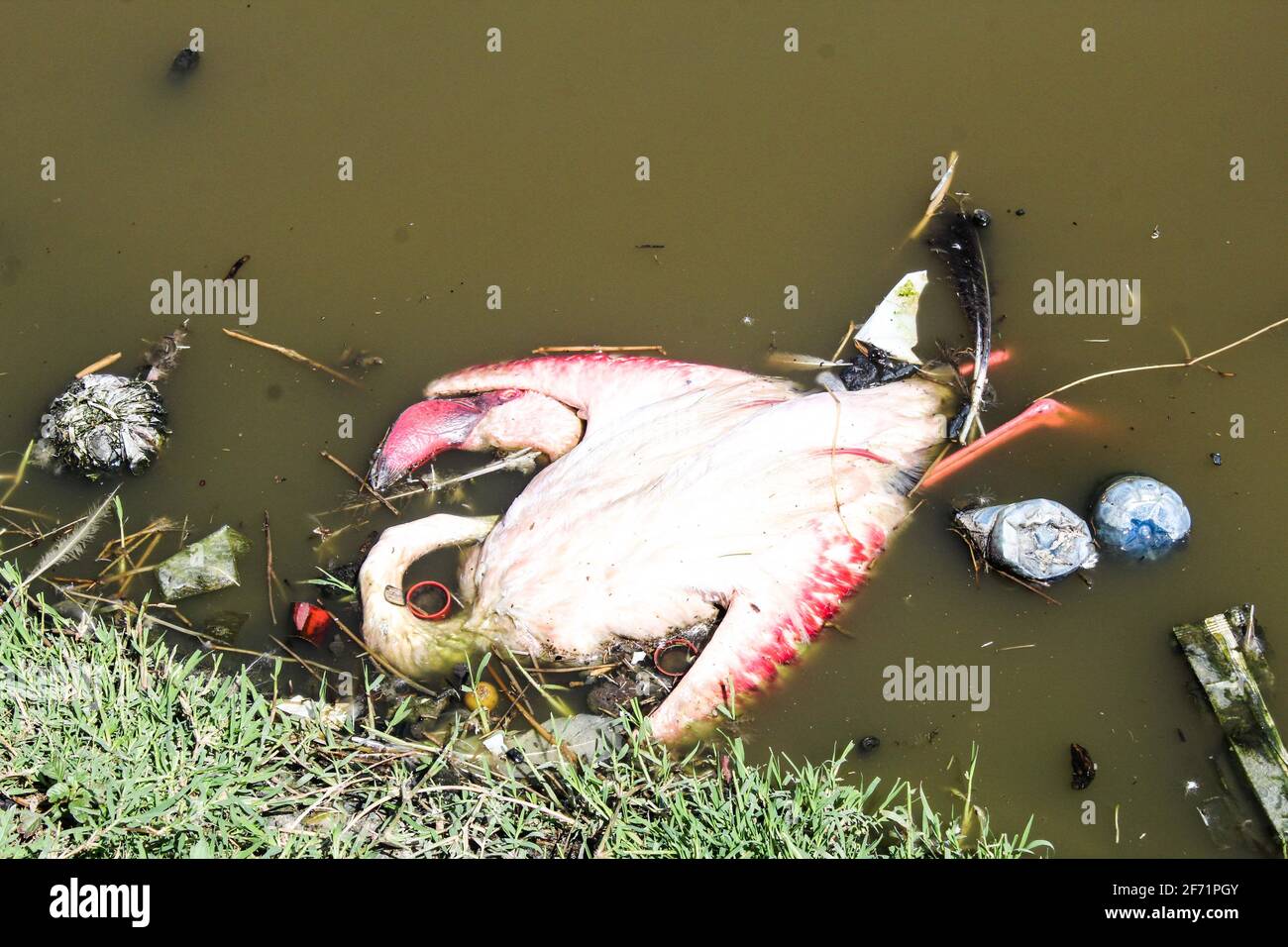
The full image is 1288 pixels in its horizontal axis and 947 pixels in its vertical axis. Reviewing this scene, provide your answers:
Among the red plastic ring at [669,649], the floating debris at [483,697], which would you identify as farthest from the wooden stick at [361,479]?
the red plastic ring at [669,649]

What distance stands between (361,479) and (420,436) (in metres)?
0.38

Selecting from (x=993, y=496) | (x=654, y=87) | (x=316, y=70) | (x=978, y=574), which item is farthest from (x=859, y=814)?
(x=316, y=70)

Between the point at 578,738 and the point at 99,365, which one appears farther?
the point at 99,365

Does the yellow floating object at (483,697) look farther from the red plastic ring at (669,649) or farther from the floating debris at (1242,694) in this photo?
the floating debris at (1242,694)

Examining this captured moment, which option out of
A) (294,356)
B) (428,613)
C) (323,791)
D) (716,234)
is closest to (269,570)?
(428,613)

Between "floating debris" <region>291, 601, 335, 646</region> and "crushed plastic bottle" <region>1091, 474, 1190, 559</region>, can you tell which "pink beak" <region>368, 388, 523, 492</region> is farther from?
"crushed plastic bottle" <region>1091, 474, 1190, 559</region>

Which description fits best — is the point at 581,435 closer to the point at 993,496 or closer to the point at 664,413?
the point at 664,413

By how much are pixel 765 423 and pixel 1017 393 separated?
4.27ft

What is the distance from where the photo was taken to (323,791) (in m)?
4.14

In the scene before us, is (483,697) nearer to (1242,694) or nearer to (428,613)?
(428,613)

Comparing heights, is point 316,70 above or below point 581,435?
above

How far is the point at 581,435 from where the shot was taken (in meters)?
4.89

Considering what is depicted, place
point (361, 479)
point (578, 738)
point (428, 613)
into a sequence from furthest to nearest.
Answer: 1. point (361, 479)
2. point (428, 613)
3. point (578, 738)

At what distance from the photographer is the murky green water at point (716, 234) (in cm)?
456
